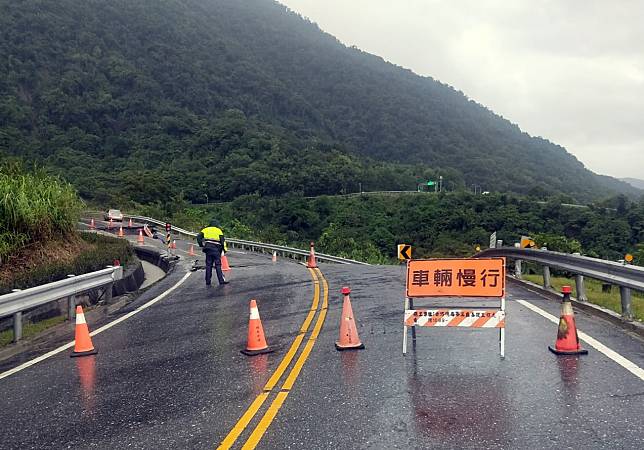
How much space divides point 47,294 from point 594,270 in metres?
9.19

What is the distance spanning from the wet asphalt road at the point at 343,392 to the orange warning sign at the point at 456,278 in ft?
2.41

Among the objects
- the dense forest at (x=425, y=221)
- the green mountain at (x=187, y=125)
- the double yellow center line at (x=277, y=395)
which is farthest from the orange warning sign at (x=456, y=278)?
the green mountain at (x=187, y=125)

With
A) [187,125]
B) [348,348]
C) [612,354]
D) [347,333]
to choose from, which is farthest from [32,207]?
[187,125]

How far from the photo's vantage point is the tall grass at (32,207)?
43.9 feet

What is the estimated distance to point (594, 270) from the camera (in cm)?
1010

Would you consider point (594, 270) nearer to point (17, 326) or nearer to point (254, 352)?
point (254, 352)

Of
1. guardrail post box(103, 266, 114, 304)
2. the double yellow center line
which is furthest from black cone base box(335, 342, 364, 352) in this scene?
guardrail post box(103, 266, 114, 304)

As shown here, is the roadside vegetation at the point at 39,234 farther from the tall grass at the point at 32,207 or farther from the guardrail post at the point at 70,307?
the guardrail post at the point at 70,307

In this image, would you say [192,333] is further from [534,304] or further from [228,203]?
[228,203]

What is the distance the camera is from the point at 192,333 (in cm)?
935

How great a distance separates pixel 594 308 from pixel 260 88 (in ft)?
577

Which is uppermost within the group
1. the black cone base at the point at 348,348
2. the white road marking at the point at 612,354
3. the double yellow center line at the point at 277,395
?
the white road marking at the point at 612,354

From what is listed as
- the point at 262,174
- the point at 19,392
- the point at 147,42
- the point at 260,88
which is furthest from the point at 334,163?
the point at 19,392

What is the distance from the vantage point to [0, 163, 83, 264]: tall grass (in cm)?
1337
